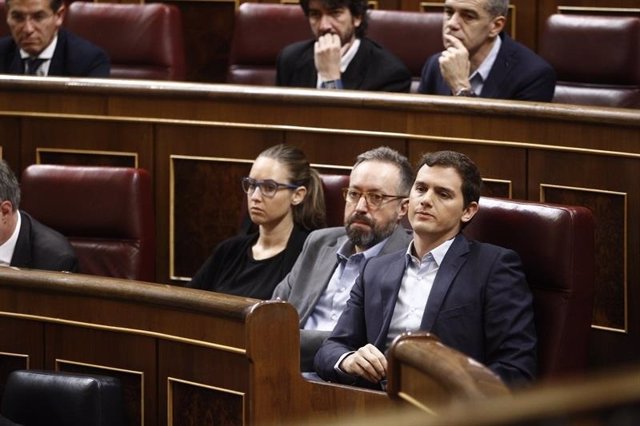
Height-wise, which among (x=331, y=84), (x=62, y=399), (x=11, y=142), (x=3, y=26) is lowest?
(x=62, y=399)

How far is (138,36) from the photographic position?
2480mm

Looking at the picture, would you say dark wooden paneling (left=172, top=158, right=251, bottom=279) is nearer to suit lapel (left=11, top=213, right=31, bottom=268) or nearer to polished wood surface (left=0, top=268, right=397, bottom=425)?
suit lapel (left=11, top=213, right=31, bottom=268)

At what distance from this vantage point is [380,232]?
1.60 meters

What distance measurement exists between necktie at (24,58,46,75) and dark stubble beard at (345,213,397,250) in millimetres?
979

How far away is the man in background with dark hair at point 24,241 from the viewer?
1722 mm

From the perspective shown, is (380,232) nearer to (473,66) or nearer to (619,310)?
(619,310)

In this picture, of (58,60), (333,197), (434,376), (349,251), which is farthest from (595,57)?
(434,376)

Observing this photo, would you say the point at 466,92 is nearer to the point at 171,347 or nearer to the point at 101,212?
the point at 101,212

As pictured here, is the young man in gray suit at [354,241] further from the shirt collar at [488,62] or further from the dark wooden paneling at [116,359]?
the shirt collar at [488,62]

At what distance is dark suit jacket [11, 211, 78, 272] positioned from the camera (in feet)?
5.66

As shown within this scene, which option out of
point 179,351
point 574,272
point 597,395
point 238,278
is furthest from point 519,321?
point 597,395

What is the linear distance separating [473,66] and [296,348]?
0.85 metres

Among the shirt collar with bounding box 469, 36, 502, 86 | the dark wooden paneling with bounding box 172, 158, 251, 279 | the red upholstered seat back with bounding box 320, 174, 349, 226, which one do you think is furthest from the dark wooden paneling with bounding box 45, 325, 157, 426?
the shirt collar with bounding box 469, 36, 502, 86

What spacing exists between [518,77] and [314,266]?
0.51m
